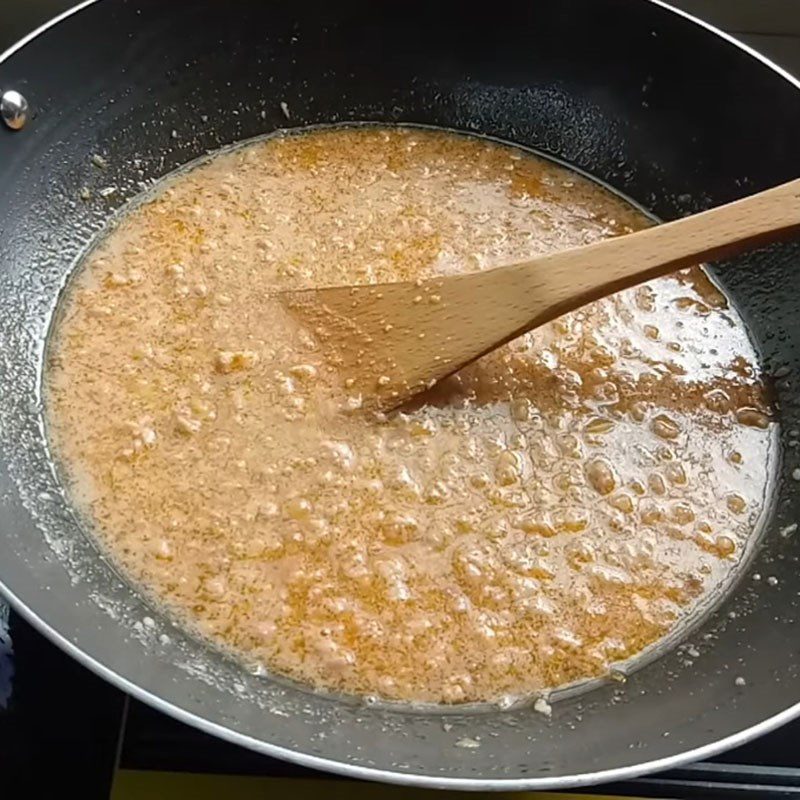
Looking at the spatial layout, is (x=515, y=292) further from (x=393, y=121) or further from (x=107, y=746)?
(x=107, y=746)

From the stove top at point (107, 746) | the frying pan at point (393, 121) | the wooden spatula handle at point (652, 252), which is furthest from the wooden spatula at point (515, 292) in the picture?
the stove top at point (107, 746)

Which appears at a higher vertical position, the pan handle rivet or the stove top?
the pan handle rivet

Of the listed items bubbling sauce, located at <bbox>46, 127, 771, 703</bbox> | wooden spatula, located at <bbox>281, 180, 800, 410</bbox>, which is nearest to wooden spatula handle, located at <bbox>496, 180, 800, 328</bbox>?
wooden spatula, located at <bbox>281, 180, 800, 410</bbox>

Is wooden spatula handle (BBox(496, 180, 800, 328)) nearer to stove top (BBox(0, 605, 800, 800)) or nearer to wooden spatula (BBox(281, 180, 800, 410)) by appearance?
wooden spatula (BBox(281, 180, 800, 410))

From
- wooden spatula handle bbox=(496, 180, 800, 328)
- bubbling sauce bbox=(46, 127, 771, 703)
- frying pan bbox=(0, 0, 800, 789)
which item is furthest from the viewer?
wooden spatula handle bbox=(496, 180, 800, 328)

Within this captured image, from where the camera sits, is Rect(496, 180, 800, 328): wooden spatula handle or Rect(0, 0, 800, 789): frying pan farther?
Rect(496, 180, 800, 328): wooden spatula handle

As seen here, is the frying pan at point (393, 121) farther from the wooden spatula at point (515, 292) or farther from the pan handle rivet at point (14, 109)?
the wooden spatula at point (515, 292)

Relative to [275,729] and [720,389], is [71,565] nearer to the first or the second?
[275,729]
